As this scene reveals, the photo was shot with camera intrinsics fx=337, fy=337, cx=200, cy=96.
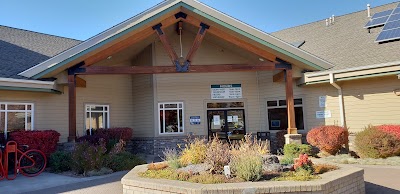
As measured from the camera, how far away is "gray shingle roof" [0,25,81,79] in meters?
13.8

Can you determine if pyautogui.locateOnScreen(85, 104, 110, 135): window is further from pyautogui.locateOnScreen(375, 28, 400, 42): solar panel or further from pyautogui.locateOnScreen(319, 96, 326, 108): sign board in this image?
pyautogui.locateOnScreen(375, 28, 400, 42): solar panel

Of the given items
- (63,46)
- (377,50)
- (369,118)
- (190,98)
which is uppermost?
(63,46)

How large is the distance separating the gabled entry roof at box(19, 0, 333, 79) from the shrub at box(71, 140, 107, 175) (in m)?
3.73

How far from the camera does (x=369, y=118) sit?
13719 millimetres

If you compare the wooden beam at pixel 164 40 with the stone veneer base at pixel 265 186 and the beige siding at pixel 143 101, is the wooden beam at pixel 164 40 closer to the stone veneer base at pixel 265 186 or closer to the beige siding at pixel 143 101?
the beige siding at pixel 143 101

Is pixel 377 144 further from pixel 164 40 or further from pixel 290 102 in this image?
pixel 164 40

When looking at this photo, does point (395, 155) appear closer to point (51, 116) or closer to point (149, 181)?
point (149, 181)

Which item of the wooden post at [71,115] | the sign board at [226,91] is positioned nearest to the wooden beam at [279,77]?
the sign board at [226,91]

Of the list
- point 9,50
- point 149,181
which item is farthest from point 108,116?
point 149,181

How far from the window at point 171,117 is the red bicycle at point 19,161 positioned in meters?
5.95

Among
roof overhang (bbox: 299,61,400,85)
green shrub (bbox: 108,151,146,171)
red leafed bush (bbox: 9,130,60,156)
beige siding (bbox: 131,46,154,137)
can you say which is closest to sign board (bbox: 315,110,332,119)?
roof overhang (bbox: 299,61,400,85)

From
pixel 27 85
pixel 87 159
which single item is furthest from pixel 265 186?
pixel 27 85

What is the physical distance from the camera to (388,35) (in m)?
14.4

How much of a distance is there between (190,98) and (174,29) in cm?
354
